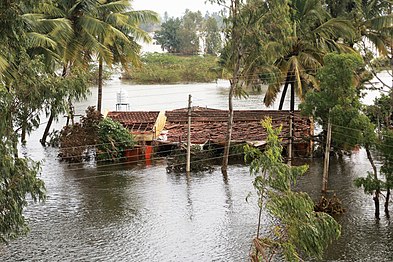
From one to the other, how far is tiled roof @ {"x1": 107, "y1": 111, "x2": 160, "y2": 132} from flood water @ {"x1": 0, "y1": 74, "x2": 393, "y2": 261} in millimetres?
2172

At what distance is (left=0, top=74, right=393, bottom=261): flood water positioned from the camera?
15.2 meters

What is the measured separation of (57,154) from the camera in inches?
1065

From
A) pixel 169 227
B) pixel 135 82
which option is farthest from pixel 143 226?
pixel 135 82

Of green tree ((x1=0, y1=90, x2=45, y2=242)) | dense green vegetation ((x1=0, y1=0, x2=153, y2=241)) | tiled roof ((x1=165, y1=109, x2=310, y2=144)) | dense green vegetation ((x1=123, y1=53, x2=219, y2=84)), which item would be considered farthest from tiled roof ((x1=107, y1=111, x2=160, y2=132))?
dense green vegetation ((x1=123, y1=53, x2=219, y2=84))

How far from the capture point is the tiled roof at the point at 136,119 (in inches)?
1083

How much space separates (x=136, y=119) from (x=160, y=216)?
1074cm

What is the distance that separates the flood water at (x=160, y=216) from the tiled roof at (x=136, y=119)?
2.17 metres

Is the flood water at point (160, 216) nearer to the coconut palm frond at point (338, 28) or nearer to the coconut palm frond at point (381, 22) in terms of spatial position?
the coconut palm frond at point (338, 28)

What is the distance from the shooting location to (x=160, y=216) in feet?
59.5

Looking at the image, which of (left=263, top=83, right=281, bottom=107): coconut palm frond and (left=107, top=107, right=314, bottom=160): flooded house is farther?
(left=263, top=83, right=281, bottom=107): coconut palm frond

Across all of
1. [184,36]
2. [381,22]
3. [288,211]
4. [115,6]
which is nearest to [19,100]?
[288,211]

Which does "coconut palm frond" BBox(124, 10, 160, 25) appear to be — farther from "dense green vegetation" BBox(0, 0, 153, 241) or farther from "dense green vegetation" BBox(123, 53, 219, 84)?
"dense green vegetation" BBox(123, 53, 219, 84)

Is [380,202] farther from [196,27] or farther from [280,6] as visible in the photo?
[196,27]

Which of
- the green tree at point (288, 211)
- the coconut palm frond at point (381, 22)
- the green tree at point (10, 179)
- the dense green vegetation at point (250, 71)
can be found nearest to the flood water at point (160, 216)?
the dense green vegetation at point (250, 71)
